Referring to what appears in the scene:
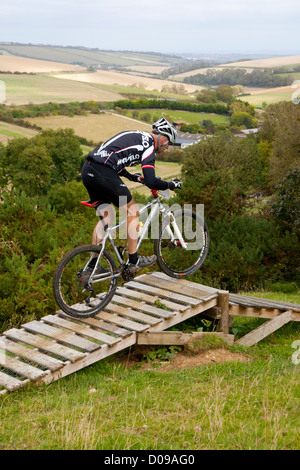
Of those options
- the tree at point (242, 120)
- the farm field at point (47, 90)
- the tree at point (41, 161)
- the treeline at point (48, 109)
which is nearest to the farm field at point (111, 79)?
the farm field at point (47, 90)

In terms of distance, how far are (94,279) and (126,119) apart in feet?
310

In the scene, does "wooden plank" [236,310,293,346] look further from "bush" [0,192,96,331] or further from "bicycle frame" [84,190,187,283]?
"bush" [0,192,96,331]

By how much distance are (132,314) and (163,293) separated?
92 centimetres

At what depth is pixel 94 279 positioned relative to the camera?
24.0 feet

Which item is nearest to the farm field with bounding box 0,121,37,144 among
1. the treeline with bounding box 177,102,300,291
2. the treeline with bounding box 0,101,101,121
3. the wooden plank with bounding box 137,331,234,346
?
the treeline with bounding box 0,101,101,121

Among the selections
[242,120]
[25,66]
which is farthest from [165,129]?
[25,66]

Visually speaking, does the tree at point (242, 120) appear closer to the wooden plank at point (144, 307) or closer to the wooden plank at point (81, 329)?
the wooden plank at point (144, 307)

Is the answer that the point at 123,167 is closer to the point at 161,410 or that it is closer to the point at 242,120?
the point at 161,410

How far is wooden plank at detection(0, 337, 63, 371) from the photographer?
21.4 ft

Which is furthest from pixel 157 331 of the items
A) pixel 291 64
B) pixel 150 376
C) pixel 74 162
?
pixel 291 64

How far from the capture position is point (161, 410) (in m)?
5.28

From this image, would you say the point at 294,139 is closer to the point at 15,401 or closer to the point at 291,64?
the point at 15,401

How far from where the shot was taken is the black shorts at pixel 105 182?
273 inches

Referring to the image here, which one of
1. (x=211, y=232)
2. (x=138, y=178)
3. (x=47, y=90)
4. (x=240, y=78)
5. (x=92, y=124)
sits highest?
(x=240, y=78)
